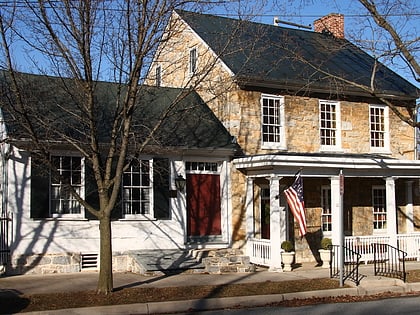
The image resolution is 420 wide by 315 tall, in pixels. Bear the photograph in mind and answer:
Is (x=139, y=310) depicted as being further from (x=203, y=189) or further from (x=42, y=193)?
(x=203, y=189)

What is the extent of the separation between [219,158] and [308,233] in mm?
4145

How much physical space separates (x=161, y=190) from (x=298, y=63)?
7444 millimetres

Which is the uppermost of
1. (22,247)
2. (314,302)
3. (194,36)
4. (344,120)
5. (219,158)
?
(194,36)

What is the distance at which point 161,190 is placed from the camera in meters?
17.8

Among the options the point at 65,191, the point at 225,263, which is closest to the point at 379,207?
the point at 225,263

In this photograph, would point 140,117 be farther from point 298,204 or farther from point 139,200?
point 298,204

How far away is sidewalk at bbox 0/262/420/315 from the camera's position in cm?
1174

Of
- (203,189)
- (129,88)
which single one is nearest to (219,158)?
(203,189)

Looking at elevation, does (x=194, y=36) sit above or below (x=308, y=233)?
above

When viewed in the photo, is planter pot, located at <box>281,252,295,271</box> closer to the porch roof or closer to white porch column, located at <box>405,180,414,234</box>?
the porch roof

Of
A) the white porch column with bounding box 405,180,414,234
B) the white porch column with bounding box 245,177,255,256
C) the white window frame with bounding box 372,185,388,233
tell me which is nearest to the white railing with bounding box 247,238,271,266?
the white porch column with bounding box 245,177,255,256

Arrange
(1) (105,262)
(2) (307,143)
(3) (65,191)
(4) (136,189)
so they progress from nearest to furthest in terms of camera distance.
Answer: (1) (105,262) → (3) (65,191) → (4) (136,189) → (2) (307,143)

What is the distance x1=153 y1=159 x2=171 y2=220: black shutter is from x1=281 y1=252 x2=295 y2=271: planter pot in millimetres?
3544

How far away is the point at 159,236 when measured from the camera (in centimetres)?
1766
